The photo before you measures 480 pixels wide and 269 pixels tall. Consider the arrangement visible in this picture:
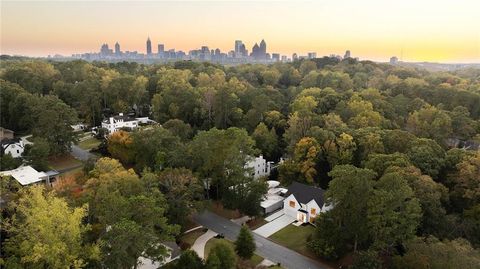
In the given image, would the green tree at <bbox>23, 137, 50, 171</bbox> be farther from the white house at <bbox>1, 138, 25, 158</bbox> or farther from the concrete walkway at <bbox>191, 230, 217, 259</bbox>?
the concrete walkway at <bbox>191, 230, 217, 259</bbox>

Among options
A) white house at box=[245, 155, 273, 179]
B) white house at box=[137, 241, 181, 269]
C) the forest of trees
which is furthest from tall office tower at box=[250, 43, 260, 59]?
white house at box=[137, 241, 181, 269]

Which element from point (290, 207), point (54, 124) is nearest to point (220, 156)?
point (290, 207)

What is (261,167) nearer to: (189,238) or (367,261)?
(189,238)

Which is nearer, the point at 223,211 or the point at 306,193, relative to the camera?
the point at 306,193

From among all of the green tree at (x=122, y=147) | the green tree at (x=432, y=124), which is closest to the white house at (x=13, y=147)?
the green tree at (x=122, y=147)

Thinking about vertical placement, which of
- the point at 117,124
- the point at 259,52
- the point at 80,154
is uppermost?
the point at 259,52

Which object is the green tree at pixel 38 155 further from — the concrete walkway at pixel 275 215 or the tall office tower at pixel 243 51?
the tall office tower at pixel 243 51

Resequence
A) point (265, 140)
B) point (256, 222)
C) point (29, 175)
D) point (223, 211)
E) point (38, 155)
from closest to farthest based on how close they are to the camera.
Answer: point (256, 222)
point (223, 211)
point (29, 175)
point (38, 155)
point (265, 140)
